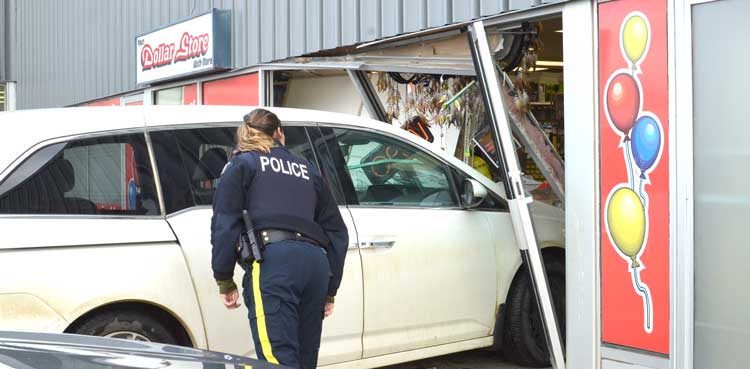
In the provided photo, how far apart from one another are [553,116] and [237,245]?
16.0 ft

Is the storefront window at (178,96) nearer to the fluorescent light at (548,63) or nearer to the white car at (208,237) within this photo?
the fluorescent light at (548,63)

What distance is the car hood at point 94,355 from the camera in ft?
8.40

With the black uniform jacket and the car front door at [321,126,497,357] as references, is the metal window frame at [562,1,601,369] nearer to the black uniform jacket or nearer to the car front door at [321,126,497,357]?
the car front door at [321,126,497,357]

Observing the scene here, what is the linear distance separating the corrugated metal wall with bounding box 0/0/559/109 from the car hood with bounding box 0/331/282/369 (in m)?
3.41

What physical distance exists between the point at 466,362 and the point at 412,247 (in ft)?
4.79

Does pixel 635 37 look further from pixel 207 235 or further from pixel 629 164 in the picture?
pixel 207 235

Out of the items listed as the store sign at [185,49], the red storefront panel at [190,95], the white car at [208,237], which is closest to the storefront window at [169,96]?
the red storefront panel at [190,95]

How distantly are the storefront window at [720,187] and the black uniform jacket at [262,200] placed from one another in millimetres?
1997

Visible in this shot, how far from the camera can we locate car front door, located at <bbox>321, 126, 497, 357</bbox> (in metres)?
5.28

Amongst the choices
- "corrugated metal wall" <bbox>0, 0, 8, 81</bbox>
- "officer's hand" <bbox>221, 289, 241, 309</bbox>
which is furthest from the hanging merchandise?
"corrugated metal wall" <bbox>0, 0, 8, 81</bbox>

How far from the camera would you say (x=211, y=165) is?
16.3 ft

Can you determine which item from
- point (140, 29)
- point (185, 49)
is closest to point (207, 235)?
point (185, 49)

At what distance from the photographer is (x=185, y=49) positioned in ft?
36.7

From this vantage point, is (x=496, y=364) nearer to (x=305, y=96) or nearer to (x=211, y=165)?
(x=211, y=165)
